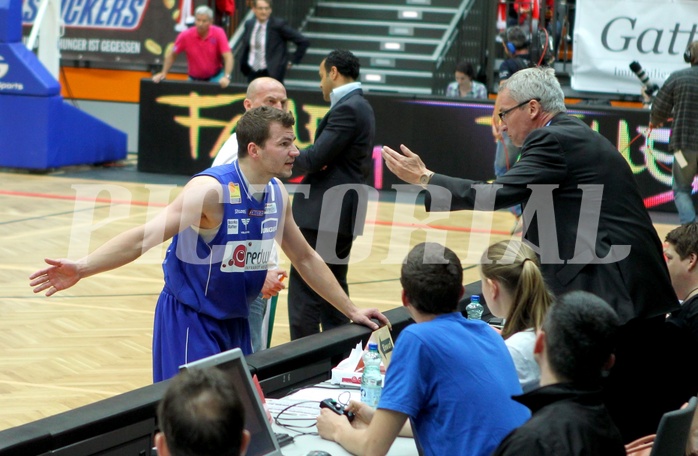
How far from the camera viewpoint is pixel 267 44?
14977 millimetres

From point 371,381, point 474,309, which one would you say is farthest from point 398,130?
point 371,381

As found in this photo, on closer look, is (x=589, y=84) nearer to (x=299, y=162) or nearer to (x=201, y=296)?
(x=299, y=162)

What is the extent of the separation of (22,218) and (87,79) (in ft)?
23.1

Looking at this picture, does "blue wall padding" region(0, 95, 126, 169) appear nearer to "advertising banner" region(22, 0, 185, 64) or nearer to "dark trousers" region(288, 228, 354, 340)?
"advertising banner" region(22, 0, 185, 64)

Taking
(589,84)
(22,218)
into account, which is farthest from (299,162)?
(589,84)

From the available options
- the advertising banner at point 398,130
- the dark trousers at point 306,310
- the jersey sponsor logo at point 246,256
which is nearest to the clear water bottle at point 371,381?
the jersey sponsor logo at point 246,256

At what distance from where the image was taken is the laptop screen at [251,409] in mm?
3189

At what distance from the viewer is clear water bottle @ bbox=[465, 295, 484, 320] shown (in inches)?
201

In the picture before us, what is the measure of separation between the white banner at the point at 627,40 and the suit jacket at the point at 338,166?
27.8ft

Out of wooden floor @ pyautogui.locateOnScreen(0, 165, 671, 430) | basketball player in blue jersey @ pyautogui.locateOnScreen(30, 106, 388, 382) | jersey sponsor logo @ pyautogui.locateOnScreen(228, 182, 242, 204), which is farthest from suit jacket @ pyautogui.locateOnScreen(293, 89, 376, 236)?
jersey sponsor logo @ pyautogui.locateOnScreen(228, 182, 242, 204)

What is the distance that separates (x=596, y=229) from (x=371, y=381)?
3.70 feet

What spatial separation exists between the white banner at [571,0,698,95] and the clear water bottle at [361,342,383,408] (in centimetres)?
1071

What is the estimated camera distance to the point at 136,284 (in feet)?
28.5

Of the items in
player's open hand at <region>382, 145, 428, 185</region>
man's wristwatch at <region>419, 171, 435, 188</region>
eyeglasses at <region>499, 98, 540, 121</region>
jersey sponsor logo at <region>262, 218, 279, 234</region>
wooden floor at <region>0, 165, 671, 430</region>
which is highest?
eyeglasses at <region>499, 98, 540, 121</region>
